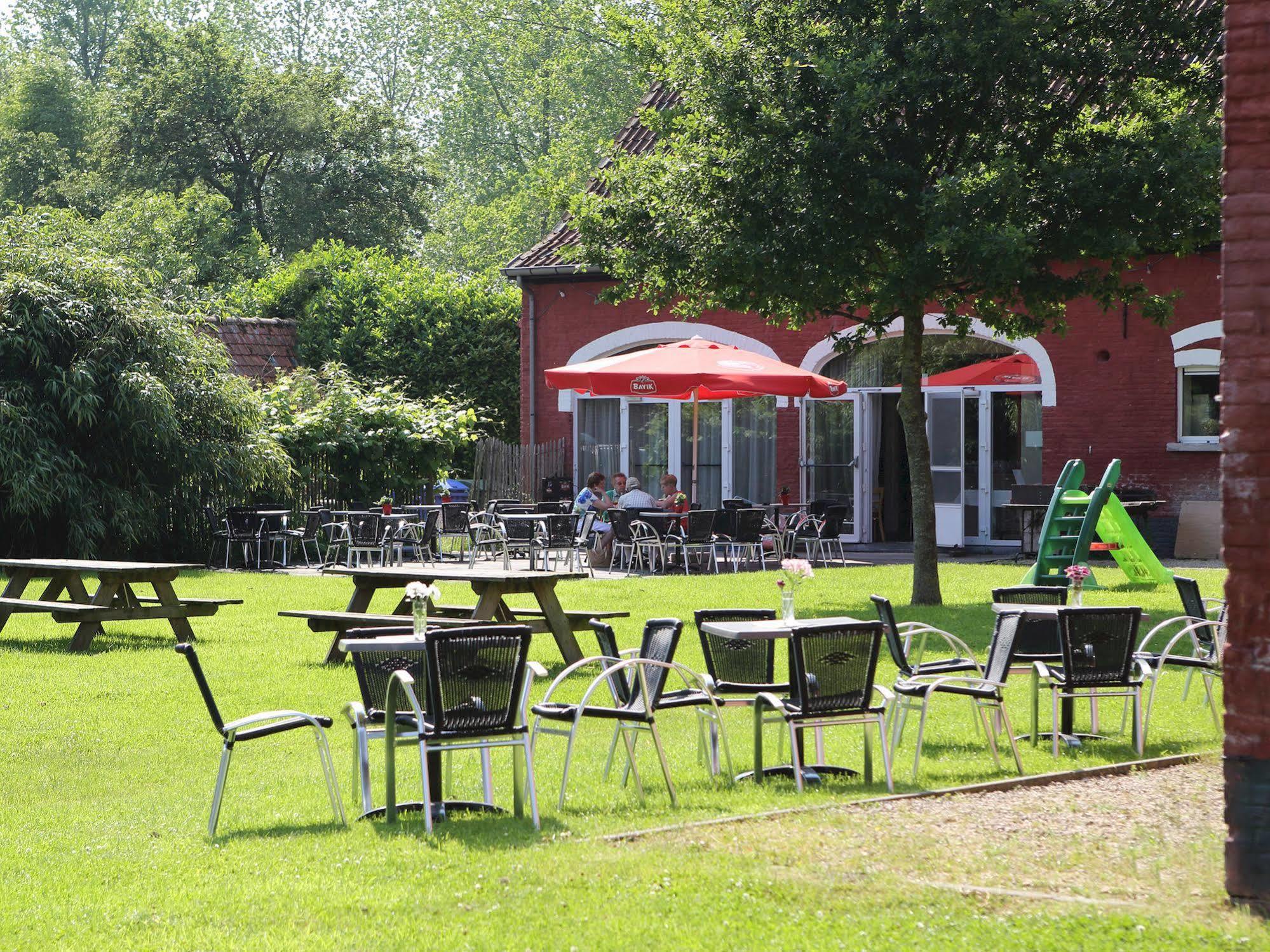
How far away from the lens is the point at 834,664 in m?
7.41

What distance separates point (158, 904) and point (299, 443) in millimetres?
16499

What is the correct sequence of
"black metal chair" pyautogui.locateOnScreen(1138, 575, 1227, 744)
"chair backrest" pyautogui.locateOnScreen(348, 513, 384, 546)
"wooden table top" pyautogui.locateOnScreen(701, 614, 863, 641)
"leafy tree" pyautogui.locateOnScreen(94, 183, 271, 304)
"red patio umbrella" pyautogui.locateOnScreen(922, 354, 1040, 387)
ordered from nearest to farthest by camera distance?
"wooden table top" pyautogui.locateOnScreen(701, 614, 863, 641) < "black metal chair" pyautogui.locateOnScreen(1138, 575, 1227, 744) < "chair backrest" pyautogui.locateOnScreen(348, 513, 384, 546) < "red patio umbrella" pyautogui.locateOnScreen(922, 354, 1040, 387) < "leafy tree" pyautogui.locateOnScreen(94, 183, 271, 304)

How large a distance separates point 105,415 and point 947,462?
10.7 meters

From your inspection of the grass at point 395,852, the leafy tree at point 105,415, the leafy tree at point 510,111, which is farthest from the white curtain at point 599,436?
the leafy tree at point 510,111

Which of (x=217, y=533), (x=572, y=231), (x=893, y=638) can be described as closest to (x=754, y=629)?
(x=893, y=638)

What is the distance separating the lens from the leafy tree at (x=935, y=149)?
1312 centimetres

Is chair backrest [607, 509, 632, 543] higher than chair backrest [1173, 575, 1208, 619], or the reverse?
chair backrest [607, 509, 632, 543]

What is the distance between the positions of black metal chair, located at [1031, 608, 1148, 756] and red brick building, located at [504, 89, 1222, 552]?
11.6 metres

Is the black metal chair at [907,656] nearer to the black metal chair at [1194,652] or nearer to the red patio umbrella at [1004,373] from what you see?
the black metal chair at [1194,652]

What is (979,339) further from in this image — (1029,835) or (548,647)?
(1029,835)

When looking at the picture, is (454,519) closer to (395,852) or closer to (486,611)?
(486,611)

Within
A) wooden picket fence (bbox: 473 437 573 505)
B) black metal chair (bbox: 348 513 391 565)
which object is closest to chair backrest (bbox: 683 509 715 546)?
black metal chair (bbox: 348 513 391 565)

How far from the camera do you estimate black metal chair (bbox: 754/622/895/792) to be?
7324 millimetres

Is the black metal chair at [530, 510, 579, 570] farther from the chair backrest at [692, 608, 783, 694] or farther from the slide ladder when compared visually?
the chair backrest at [692, 608, 783, 694]
